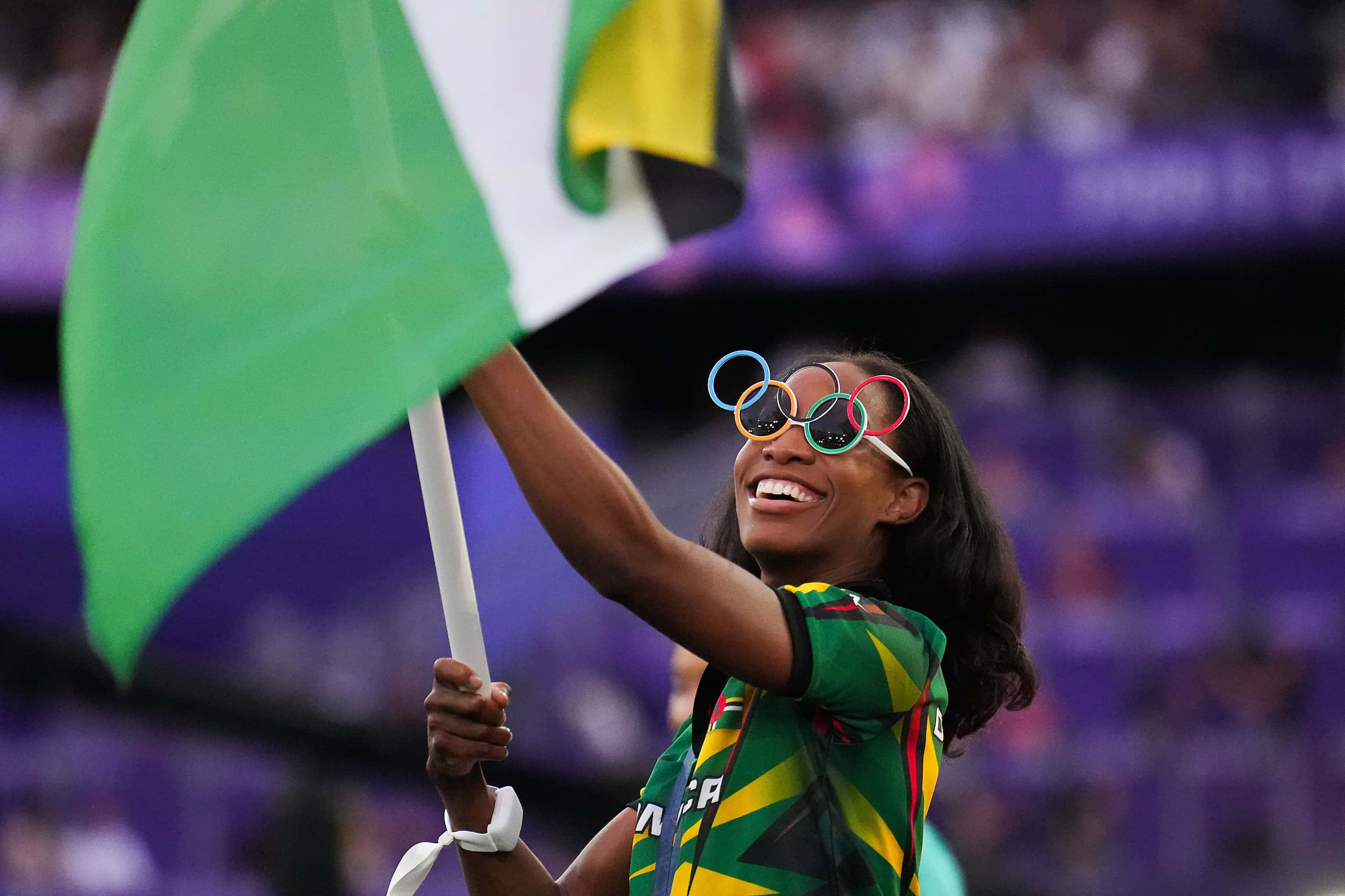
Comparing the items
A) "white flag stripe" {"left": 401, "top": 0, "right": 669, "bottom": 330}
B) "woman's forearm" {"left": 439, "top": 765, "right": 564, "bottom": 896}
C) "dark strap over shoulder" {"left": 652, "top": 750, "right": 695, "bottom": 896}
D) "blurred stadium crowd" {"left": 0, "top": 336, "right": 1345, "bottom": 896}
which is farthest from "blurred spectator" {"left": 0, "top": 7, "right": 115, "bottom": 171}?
"dark strap over shoulder" {"left": 652, "top": 750, "right": 695, "bottom": 896}

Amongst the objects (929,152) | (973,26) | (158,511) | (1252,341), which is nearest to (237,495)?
(158,511)

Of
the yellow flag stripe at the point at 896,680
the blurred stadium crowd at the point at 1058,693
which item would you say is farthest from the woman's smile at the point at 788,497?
the blurred stadium crowd at the point at 1058,693

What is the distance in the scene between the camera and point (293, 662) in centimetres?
844

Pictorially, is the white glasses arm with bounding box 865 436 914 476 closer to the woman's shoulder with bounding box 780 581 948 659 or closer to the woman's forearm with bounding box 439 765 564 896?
the woman's shoulder with bounding box 780 581 948 659

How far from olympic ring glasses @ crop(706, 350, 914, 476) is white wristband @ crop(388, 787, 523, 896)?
1.77ft

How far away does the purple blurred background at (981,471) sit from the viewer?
299 inches

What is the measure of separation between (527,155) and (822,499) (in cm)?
55

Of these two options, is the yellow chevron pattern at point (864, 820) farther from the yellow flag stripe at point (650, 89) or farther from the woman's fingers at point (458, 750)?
the yellow flag stripe at point (650, 89)

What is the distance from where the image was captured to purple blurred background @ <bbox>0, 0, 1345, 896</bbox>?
7586mm

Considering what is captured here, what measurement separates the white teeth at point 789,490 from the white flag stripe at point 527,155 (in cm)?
37

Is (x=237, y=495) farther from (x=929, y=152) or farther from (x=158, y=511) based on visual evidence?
(x=929, y=152)

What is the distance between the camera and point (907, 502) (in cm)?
212

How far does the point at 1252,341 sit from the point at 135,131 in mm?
10869

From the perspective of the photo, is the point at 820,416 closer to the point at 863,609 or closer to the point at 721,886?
the point at 863,609
